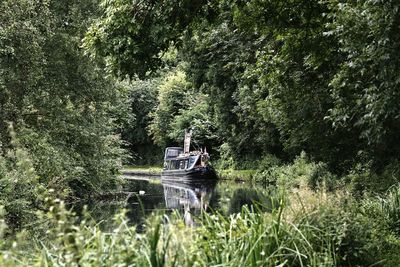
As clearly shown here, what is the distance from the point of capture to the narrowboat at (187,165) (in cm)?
3978

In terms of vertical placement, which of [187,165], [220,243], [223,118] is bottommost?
[220,243]

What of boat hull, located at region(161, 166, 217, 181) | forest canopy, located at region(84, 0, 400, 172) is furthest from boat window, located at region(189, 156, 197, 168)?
forest canopy, located at region(84, 0, 400, 172)

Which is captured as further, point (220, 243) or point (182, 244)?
point (220, 243)

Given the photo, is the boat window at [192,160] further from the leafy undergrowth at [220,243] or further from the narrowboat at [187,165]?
the leafy undergrowth at [220,243]

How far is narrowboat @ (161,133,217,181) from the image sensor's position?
39.8 metres

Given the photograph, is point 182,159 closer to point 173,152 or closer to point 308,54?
point 173,152

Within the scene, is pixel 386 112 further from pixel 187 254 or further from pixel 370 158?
pixel 370 158

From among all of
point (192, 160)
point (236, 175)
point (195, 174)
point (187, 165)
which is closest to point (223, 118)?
point (236, 175)

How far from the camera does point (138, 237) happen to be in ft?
13.6

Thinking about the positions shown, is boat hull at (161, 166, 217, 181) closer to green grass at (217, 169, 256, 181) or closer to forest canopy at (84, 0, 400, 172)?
green grass at (217, 169, 256, 181)

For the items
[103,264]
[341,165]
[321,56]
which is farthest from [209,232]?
[341,165]

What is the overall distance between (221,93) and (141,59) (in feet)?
70.2

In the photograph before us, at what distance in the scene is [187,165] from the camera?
42.0 meters

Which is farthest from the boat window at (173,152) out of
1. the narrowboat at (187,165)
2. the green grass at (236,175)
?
the green grass at (236,175)
